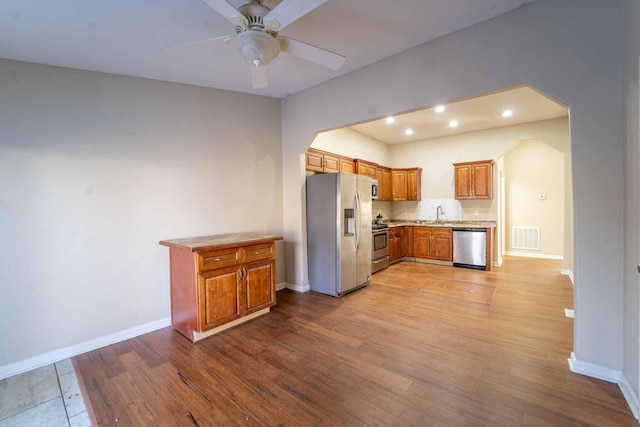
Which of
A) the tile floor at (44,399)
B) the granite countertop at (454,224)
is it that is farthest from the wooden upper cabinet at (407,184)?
the tile floor at (44,399)

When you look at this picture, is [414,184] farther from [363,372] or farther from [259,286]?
[363,372]

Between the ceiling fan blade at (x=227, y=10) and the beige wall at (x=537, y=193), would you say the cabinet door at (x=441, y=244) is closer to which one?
the beige wall at (x=537, y=193)

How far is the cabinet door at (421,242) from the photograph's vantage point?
19.9ft

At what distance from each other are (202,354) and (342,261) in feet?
6.87

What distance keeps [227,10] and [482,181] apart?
19.3ft

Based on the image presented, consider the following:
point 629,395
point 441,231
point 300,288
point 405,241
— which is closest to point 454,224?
point 441,231

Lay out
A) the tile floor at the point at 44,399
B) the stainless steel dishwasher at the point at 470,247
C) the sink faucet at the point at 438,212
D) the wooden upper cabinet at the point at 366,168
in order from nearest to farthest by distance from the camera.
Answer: the tile floor at the point at 44,399, the stainless steel dishwasher at the point at 470,247, the wooden upper cabinet at the point at 366,168, the sink faucet at the point at 438,212

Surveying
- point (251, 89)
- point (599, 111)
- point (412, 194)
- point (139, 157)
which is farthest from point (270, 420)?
point (412, 194)

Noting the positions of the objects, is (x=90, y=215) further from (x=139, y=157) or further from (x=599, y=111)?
(x=599, y=111)

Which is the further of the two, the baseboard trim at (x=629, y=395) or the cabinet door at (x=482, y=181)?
the cabinet door at (x=482, y=181)

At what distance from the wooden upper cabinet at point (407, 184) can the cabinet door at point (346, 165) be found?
6.14 feet

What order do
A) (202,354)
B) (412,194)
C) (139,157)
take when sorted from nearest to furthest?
(202,354), (139,157), (412,194)

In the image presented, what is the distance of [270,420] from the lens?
1679 millimetres

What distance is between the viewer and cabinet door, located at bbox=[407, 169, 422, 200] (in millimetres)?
6672
